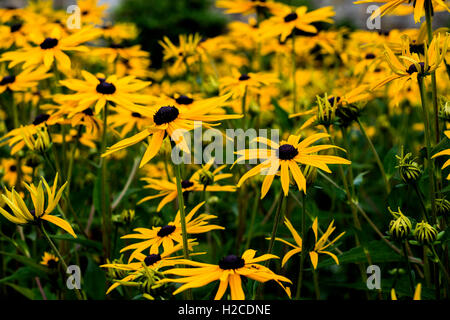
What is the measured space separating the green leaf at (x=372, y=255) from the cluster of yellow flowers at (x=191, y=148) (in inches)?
1.6

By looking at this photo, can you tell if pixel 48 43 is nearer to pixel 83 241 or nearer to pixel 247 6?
pixel 83 241

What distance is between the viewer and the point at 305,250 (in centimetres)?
93

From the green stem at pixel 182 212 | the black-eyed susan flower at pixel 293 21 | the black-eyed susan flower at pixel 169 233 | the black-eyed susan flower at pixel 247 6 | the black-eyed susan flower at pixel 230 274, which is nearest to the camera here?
the black-eyed susan flower at pixel 230 274

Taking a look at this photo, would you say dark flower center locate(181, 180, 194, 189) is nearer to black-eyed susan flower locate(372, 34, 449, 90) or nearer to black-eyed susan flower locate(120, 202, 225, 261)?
black-eyed susan flower locate(120, 202, 225, 261)

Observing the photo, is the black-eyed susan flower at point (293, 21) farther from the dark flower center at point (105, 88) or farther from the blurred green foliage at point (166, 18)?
the blurred green foliage at point (166, 18)

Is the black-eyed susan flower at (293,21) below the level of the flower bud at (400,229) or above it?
above

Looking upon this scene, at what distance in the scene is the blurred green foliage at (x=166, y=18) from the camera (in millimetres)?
6711

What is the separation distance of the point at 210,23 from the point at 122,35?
5.47 m

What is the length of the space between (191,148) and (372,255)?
2.61 ft

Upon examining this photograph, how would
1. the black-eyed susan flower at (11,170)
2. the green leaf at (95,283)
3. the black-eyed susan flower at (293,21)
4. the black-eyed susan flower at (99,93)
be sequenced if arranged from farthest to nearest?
the black-eyed susan flower at (11,170) < the black-eyed susan flower at (293,21) < the green leaf at (95,283) < the black-eyed susan flower at (99,93)

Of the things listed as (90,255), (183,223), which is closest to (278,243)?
(183,223)

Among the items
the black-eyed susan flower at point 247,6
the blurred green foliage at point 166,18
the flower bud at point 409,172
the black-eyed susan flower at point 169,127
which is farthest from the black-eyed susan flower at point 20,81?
the blurred green foliage at point 166,18

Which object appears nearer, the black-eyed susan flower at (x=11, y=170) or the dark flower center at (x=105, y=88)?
the dark flower center at (x=105, y=88)
